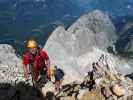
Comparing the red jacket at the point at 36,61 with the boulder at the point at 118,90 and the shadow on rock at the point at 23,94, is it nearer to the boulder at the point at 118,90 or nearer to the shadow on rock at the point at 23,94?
the shadow on rock at the point at 23,94

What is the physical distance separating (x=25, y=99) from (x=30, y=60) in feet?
8.93

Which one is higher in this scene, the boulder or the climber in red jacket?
the climber in red jacket

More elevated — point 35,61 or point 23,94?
point 35,61

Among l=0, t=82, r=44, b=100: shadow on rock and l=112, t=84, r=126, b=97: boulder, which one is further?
l=0, t=82, r=44, b=100: shadow on rock

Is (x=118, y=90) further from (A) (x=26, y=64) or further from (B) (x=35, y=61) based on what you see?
(A) (x=26, y=64)

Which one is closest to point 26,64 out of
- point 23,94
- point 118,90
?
point 23,94

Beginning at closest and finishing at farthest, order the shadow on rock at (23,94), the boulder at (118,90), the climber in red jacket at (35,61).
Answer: the boulder at (118,90) < the shadow on rock at (23,94) < the climber in red jacket at (35,61)

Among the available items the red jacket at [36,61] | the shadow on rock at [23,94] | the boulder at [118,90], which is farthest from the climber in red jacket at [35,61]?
the boulder at [118,90]

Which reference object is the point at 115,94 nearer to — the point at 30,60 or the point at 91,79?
the point at 91,79

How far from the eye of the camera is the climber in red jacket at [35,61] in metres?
25.3

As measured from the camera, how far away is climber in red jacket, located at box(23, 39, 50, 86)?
25.3 meters

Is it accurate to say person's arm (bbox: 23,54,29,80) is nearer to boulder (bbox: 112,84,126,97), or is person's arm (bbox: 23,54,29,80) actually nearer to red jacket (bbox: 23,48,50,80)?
red jacket (bbox: 23,48,50,80)

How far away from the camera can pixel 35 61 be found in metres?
25.4

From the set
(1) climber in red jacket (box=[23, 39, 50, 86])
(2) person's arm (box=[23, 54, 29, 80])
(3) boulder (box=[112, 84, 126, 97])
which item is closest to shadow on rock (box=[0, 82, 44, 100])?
(1) climber in red jacket (box=[23, 39, 50, 86])
